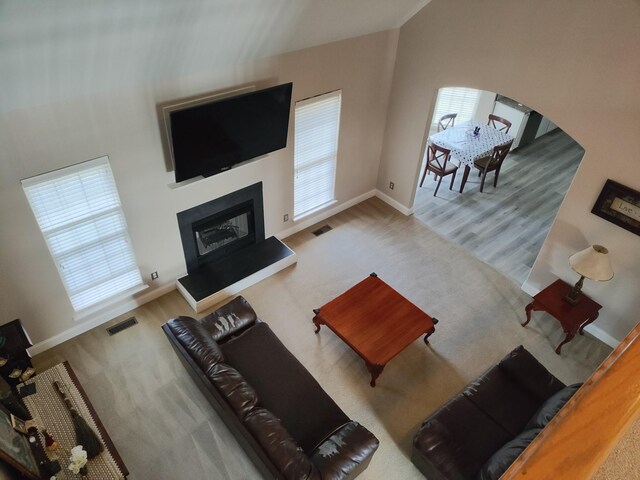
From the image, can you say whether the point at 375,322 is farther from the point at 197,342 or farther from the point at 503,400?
the point at 197,342

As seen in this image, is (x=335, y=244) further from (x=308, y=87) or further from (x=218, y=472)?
(x=218, y=472)

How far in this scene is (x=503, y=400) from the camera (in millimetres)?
4195

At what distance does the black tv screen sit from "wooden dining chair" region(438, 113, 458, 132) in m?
4.14

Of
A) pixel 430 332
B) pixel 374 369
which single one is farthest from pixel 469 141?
pixel 374 369

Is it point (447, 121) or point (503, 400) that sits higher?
point (447, 121)

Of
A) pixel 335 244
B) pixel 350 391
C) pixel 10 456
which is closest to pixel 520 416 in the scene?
pixel 350 391

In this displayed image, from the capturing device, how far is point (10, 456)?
116 inches

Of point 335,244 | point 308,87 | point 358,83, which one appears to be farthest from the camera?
point 335,244

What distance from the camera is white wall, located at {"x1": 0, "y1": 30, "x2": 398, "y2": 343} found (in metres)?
3.95

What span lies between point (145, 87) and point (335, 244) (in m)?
3.42

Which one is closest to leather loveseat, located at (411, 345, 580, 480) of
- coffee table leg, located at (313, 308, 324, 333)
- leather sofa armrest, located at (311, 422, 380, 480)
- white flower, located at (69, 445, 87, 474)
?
leather sofa armrest, located at (311, 422, 380, 480)

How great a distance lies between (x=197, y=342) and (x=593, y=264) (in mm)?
4063

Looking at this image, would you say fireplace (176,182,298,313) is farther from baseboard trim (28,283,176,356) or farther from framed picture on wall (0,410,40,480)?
framed picture on wall (0,410,40,480)

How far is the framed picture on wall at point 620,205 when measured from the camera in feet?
15.1
